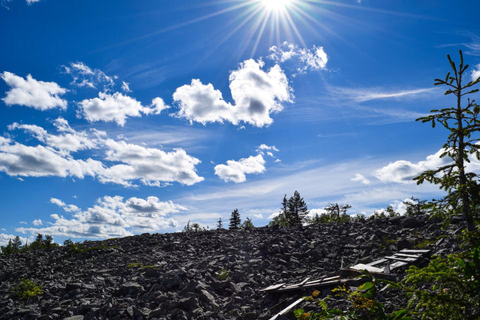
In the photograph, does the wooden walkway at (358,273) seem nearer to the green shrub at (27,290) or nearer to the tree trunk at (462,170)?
the tree trunk at (462,170)

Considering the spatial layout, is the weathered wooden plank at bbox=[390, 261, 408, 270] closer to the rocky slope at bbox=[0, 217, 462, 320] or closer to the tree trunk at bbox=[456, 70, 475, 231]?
the rocky slope at bbox=[0, 217, 462, 320]

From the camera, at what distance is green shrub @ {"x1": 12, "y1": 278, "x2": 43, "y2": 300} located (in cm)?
1274

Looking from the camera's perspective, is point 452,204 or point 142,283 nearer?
point 452,204

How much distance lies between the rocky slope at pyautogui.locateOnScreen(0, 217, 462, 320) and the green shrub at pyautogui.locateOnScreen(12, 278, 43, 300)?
25 cm

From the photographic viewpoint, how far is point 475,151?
5312 mm

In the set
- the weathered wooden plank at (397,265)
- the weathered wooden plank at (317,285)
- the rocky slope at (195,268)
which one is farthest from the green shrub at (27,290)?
the weathered wooden plank at (397,265)

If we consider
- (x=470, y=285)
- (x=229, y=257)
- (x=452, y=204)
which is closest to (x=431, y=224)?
(x=229, y=257)

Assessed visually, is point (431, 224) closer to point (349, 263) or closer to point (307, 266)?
point (349, 263)

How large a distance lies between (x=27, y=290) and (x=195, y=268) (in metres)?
7.55

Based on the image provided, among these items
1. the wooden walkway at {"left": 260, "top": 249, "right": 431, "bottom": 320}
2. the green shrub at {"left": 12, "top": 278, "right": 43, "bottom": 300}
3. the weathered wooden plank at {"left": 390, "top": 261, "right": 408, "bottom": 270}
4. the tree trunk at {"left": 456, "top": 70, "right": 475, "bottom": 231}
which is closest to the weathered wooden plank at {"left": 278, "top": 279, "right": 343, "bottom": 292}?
the wooden walkway at {"left": 260, "top": 249, "right": 431, "bottom": 320}

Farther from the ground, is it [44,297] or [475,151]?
[475,151]

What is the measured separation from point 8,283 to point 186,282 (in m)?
10.1

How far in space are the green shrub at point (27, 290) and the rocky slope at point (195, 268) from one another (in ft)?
0.84

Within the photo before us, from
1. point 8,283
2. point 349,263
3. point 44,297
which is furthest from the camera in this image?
point 8,283
